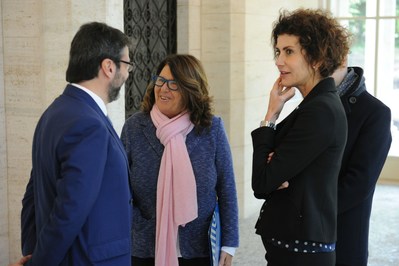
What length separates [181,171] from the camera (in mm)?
2914

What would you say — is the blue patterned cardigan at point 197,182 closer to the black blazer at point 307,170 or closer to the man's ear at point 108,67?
the black blazer at point 307,170

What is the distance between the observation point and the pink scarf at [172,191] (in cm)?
287

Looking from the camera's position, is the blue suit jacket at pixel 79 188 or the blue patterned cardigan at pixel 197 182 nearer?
the blue suit jacket at pixel 79 188

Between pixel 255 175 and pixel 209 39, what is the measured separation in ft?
13.0

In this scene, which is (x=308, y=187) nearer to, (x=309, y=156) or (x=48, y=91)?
(x=309, y=156)

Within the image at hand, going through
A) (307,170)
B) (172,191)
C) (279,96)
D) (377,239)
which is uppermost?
(279,96)

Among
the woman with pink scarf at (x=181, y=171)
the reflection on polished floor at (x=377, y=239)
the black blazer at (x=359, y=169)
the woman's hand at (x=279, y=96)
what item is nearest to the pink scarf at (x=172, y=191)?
the woman with pink scarf at (x=181, y=171)

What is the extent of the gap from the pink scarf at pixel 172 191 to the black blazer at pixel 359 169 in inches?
28.0

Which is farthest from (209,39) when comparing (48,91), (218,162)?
(218,162)

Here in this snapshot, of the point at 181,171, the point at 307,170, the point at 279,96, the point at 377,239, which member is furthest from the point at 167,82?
the point at 377,239

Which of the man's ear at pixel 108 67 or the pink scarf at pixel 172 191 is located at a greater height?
the man's ear at pixel 108 67

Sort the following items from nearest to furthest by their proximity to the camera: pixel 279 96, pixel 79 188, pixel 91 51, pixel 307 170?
pixel 79 188, pixel 91 51, pixel 307 170, pixel 279 96

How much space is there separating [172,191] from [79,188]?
96 centimetres

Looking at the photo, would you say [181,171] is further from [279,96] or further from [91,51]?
[91,51]
